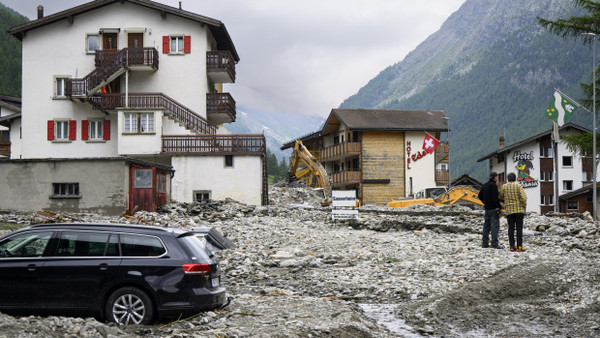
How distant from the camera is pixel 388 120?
216ft

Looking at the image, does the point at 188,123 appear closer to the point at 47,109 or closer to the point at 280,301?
the point at 47,109

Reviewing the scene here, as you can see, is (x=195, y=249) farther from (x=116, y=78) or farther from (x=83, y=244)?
(x=116, y=78)

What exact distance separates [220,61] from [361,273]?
3284 cm

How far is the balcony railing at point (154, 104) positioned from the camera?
1631 inches

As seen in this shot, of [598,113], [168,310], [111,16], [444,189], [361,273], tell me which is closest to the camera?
[168,310]

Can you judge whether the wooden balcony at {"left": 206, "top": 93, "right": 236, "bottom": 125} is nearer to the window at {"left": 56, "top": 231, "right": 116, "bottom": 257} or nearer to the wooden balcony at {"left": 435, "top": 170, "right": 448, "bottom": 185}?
the wooden balcony at {"left": 435, "top": 170, "right": 448, "bottom": 185}

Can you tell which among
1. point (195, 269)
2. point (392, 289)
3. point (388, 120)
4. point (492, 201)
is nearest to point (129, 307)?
point (195, 269)

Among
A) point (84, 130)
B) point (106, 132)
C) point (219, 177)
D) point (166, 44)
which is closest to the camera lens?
point (219, 177)

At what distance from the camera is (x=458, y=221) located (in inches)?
1131

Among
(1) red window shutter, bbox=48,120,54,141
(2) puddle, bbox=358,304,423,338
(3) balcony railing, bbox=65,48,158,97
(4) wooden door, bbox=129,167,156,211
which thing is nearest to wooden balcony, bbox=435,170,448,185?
(3) balcony railing, bbox=65,48,158,97

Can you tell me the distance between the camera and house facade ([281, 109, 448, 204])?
63531 millimetres

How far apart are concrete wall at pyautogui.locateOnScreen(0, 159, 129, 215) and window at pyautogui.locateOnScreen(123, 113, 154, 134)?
36.6ft

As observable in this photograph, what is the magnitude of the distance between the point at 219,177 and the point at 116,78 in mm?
12106

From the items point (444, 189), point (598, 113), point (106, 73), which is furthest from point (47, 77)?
point (598, 113)
